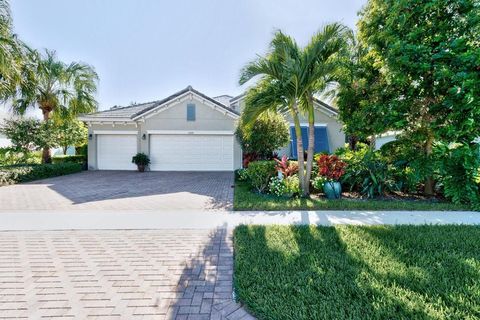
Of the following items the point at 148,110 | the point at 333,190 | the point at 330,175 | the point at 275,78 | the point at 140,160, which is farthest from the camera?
the point at 148,110

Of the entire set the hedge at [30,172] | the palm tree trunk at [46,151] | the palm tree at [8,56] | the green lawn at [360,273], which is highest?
the palm tree at [8,56]

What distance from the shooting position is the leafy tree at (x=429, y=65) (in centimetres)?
559

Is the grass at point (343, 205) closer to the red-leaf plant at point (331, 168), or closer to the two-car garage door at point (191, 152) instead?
the red-leaf plant at point (331, 168)

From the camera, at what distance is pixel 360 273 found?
3018mm

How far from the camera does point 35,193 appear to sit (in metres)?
Result: 8.50

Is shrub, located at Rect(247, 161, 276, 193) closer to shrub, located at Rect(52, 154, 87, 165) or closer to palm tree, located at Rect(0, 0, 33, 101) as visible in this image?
palm tree, located at Rect(0, 0, 33, 101)

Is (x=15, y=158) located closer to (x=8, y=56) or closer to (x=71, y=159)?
(x=71, y=159)

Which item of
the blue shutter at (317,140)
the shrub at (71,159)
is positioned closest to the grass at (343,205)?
the blue shutter at (317,140)

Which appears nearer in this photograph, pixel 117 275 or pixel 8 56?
pixel 117 275

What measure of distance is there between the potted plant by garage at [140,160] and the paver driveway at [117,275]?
10134 mm

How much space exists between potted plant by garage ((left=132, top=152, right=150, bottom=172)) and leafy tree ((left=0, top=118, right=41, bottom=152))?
570 cm

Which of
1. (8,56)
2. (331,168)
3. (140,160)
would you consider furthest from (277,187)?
(8,56)

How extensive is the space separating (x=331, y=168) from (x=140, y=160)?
12.0 meters

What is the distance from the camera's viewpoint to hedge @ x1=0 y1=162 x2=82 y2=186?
33.3 feet
